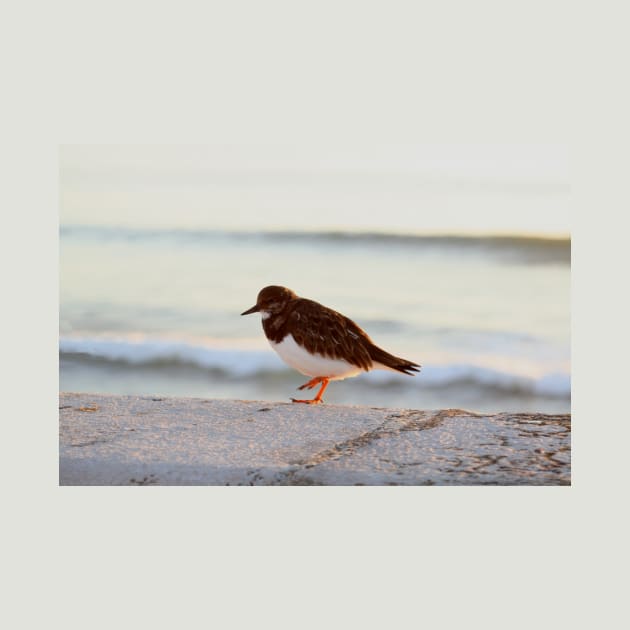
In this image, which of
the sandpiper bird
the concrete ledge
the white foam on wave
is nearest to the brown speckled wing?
the sandpiper bird

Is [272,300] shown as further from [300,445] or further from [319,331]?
[300,445]

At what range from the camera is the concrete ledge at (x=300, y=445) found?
3611mm

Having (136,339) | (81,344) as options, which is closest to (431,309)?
(136,339)

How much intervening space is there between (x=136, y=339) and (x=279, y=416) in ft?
8.21

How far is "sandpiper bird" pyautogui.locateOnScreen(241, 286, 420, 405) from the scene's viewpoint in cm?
470

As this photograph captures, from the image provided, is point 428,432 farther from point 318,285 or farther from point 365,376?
point 318,285

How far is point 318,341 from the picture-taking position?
15.4 feet

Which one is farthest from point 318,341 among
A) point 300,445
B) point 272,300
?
point 300,445

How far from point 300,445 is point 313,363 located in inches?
36.0

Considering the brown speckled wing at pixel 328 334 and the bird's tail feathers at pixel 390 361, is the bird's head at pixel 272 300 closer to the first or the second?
the brown speckled wing at pixel 328 334

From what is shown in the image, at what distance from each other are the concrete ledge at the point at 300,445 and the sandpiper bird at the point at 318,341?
1.11ft

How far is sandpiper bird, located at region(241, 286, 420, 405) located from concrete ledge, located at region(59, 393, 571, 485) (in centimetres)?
34

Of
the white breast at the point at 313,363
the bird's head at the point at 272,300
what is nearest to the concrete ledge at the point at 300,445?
the white breast at the point at 313,363

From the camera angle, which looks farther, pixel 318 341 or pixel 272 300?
pixel 272 300
